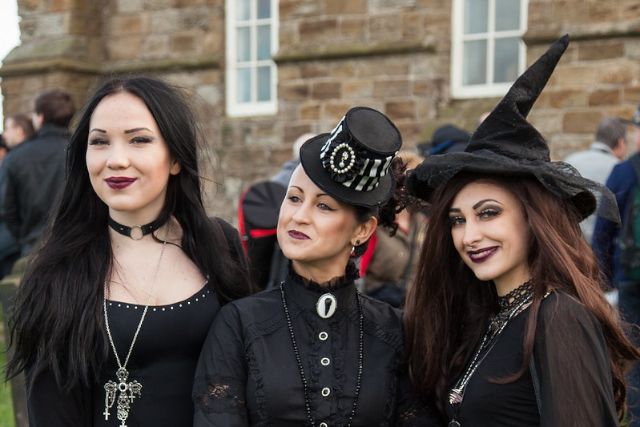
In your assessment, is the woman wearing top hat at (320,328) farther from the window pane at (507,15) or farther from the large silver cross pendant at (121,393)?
the window pane at (507,15)

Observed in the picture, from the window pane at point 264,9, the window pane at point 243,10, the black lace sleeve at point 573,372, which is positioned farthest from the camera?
the window pane at point 243,10

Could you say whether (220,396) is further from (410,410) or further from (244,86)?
(244,86)

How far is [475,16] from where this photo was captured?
1006 cm

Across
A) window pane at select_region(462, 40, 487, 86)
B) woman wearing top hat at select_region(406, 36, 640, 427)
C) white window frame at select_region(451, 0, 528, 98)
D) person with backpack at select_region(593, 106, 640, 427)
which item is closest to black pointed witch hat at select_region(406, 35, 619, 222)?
woman wearing top hat at select_region(406, 36, 640, 427)

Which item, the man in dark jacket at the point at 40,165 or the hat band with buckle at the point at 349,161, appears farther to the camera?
the man in dark jacket at the point at 40,165

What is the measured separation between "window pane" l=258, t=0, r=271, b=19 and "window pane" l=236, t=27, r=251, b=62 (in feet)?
0.75

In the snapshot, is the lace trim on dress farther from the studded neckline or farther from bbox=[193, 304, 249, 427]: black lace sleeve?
the studded neckline

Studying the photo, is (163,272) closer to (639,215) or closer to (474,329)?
(474,329)

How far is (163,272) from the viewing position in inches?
129

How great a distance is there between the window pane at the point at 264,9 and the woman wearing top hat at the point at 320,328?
28.1ft

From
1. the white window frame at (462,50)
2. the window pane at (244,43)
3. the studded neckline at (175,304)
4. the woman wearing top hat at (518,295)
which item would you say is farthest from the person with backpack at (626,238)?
the window pane at (244,43)

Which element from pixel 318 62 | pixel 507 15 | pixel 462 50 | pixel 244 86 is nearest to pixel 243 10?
pixel 244 86

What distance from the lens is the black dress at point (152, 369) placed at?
310 cm

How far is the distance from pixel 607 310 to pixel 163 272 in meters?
1.42
